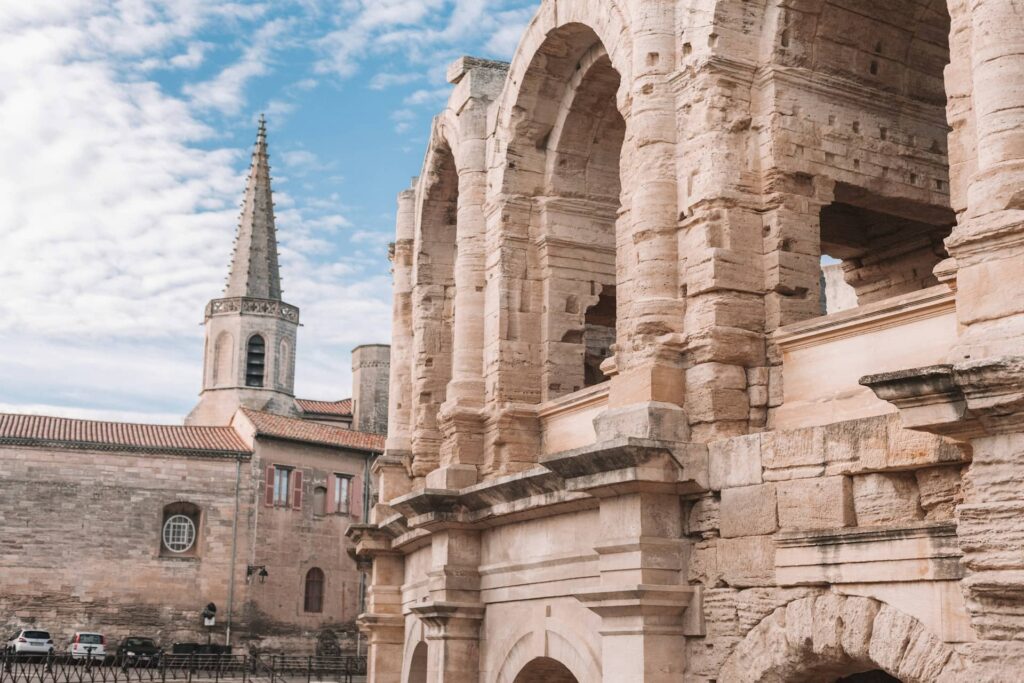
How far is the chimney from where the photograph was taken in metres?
48.1

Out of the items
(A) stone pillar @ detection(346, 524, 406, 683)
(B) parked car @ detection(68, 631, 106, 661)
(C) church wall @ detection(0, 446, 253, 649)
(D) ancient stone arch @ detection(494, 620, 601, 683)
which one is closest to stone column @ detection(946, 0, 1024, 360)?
(D) ancient stone arch @ detection(494, 620, 601, 683)

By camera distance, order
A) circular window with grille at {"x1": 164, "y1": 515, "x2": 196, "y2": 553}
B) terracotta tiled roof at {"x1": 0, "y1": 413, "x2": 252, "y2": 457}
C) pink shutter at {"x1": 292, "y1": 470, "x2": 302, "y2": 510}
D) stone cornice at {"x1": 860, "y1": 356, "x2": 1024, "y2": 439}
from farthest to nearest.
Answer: pink shutter at {"x1": 292, "y1": 470, "x2": 302, "y2": 510} < circular window with grille at {"x1": 164, "y1": 515, "x2": 196, "y2": 553} < terracotta tiled roof at {"x1": 0, "y1": 413, "x2": 252, "y2": 457} < stone cornice at {"x1": 860, "y1": 356, "x2": 1024, "y2": 439}

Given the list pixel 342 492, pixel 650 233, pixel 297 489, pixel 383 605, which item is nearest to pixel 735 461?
pixel 650 233

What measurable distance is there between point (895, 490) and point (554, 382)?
4.91m

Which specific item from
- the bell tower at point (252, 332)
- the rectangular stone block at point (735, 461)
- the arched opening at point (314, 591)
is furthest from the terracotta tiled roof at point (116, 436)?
the rectangular stone block at point (735, 461)

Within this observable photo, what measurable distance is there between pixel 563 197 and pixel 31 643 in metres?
24.8

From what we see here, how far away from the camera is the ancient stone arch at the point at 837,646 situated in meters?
7.06

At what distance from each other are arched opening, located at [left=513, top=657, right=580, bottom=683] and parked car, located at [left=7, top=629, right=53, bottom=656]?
76.2ft

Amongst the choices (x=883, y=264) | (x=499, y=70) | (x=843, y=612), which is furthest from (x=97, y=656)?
(x=843, y=612)

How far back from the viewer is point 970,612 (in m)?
6.54

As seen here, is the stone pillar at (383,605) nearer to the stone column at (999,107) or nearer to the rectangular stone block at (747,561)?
the rectangular stone block at (747,561)

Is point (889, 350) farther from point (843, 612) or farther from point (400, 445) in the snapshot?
point (400, 445)

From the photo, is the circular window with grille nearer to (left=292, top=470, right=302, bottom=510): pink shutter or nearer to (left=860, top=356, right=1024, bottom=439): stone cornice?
(left=292, top=470, right=302, bottom=510): pink shutter

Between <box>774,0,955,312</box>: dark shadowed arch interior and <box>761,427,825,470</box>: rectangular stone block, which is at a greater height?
<box>774,0,955,312</box>: dark shadowed arch interior
